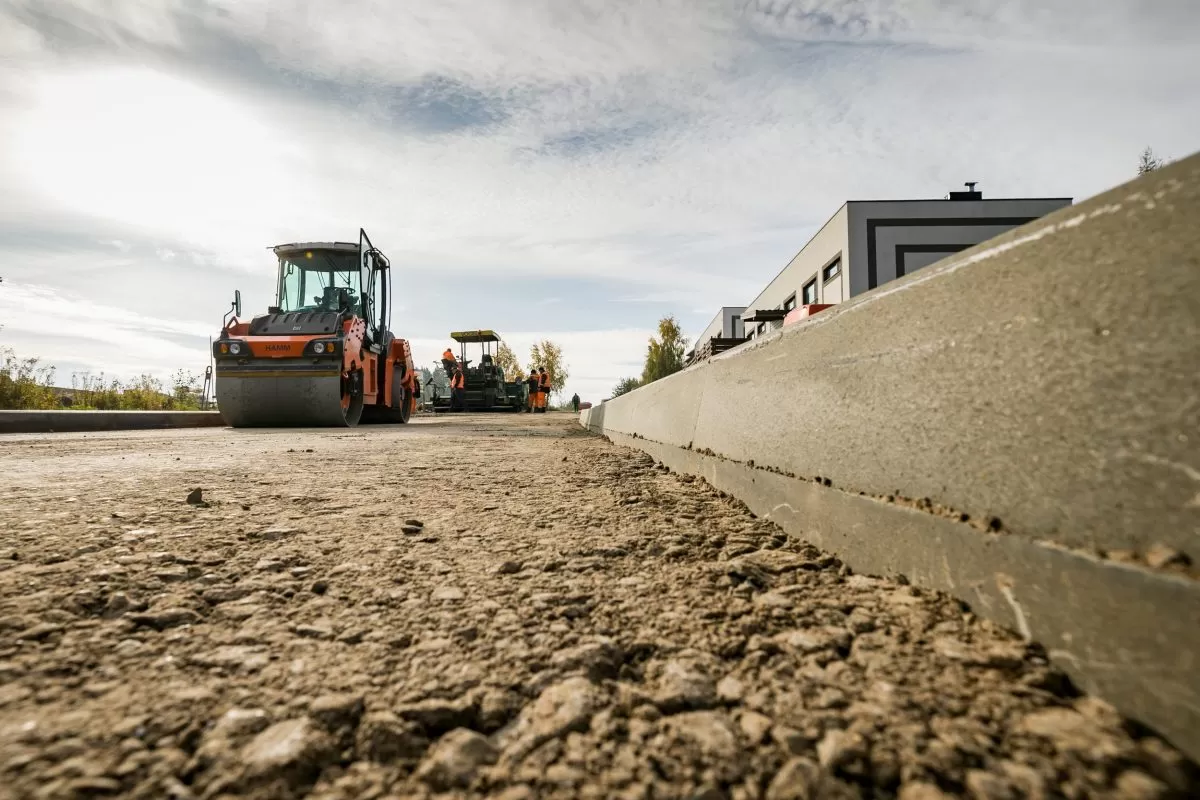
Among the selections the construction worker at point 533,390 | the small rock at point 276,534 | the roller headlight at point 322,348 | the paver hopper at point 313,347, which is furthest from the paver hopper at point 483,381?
the small rock at point 276,534

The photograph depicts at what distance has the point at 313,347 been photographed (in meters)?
9.30

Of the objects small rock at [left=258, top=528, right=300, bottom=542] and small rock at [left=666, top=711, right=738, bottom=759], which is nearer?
small rock at [left=666, top=711, right=738, bottom=759]

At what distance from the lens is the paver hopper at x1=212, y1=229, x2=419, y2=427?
932 centimetres

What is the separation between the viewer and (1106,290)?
100 centimetres

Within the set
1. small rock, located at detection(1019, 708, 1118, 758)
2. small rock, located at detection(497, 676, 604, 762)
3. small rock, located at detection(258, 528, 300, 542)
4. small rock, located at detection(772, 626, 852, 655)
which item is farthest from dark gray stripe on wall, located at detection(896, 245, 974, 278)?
small rock, located at detection(497, 676, 604, 762)

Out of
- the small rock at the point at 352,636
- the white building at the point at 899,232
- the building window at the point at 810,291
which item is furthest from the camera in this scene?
the building window at the point at 810,291

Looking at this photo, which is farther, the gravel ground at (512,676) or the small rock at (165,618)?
the small rock at (165,618)

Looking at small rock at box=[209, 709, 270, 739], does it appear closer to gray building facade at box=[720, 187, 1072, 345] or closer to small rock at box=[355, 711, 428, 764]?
small rock at box=[355, 711, 428, 764]

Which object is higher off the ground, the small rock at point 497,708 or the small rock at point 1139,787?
the small rock at point 1139,787

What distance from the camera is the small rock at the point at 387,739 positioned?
92cm

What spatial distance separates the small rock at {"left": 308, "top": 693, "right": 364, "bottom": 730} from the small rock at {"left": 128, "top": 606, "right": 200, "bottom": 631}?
0.56m

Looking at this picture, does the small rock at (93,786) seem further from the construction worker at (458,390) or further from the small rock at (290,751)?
the construction worker at (458,390)

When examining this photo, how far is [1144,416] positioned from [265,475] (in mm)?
3969

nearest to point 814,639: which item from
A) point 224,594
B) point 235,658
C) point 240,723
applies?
point 240,723
